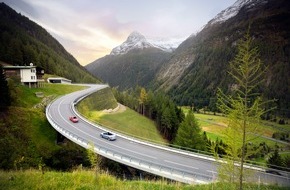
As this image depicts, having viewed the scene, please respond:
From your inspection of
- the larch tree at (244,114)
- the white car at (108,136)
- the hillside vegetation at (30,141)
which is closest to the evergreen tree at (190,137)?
the white car at (108,136)

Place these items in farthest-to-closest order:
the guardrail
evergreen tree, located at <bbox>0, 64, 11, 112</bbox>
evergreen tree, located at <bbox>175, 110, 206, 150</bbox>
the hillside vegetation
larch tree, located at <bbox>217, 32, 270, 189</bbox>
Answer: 1. evergreen tree, located at <bbox>175, 110, 206, 150</bbox>
2. evergreen tree, located at <bbox>0, 64, 11, 112</bbox>
3. the hillside vegetation
4. the guardrail
5. larch tree, located at <bbox>217, 32, 270, 189</bbox>

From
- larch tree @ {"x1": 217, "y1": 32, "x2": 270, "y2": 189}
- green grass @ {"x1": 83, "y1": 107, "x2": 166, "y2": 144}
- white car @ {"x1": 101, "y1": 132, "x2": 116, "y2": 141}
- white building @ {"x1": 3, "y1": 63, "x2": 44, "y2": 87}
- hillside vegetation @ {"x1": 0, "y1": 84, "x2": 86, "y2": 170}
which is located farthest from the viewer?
white building @ {"x1": 3, "y1": 63, "x2": 44, "y2": 87}

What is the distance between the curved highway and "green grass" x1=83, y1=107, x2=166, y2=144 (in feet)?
58.3

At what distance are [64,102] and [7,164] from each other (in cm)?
4524

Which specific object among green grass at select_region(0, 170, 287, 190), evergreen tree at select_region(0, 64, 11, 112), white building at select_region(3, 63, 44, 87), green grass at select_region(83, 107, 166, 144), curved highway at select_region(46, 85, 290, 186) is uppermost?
white building at select_region(3, 63, 44, 87)

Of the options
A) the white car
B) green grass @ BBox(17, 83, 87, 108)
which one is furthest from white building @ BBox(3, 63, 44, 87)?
the white car

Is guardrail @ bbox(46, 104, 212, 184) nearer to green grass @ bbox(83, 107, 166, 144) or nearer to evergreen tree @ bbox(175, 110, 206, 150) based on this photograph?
evergreen tree @ bbox(175, 110, 206, 150)

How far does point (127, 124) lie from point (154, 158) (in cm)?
4471

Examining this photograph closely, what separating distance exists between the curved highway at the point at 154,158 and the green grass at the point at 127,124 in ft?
58.3

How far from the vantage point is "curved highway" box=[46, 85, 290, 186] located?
25.2 metres

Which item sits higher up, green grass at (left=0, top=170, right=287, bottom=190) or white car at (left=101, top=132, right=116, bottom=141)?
green grass at (left=0, top=170, right=287, bottom=190)

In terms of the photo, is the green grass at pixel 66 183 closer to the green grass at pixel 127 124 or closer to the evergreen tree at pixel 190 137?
the evergreen tree at pixel 190 137

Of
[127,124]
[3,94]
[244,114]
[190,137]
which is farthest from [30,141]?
[127,124]

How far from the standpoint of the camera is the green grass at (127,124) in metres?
67.1
